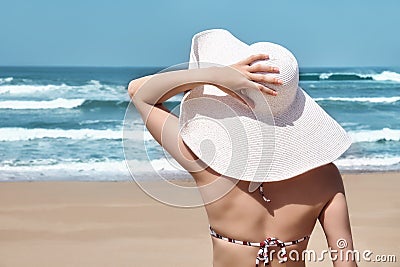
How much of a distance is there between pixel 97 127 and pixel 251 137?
13.5 meters

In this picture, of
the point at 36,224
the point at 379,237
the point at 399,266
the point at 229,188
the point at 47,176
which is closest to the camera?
the point at 229,188

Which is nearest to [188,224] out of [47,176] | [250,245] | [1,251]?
[1,251]

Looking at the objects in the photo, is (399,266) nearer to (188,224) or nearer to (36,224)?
(188,224)

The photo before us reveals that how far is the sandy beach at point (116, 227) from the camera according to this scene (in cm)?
518

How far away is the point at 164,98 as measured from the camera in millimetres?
1649

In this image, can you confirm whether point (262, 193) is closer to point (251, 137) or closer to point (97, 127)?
point (251, 137)

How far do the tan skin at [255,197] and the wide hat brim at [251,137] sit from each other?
39mm

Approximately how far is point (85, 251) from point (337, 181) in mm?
3919

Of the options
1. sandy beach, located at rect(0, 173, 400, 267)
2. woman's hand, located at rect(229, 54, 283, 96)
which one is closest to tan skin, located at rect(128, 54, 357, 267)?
woman's hand, located at rect(229, 54, 283, 96)

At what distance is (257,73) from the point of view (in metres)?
1.50

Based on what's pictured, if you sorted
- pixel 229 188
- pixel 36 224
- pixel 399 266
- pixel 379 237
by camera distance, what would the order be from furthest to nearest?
1. pixel 36 224
2. pixel 379 237
3. pixel 399 266
4. pixel 229 188

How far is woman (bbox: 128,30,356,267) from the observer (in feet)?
5.00

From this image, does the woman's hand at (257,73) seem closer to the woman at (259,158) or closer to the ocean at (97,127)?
the woman at (259,158)

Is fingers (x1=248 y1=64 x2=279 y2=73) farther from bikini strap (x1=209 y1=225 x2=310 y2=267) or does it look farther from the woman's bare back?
bikini strap (x1=209 y1=225 x2=310 y2=267)
